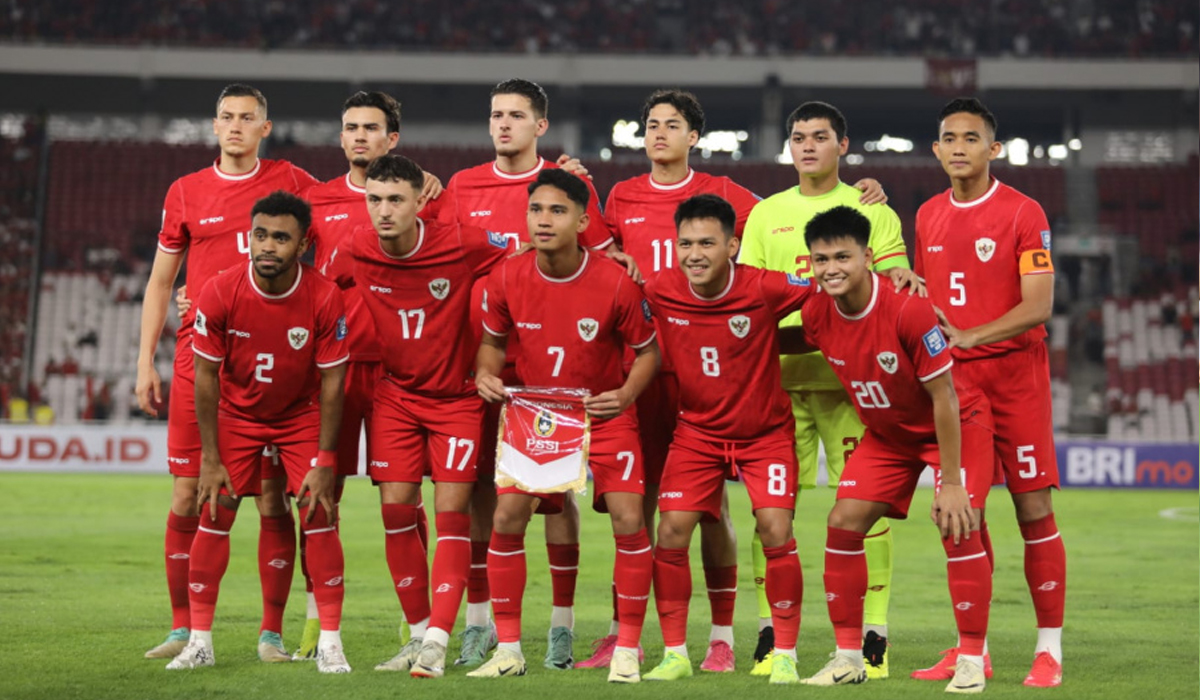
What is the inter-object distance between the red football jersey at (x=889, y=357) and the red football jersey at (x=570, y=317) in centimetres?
82

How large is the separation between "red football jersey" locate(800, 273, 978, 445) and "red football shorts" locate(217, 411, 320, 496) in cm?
228

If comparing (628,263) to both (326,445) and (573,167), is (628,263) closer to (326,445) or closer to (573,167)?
(573,167)

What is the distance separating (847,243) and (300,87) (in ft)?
94.3

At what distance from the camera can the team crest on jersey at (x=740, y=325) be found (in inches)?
239

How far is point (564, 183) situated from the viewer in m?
6.09

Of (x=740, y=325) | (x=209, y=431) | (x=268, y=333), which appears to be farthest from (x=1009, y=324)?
(x=209, y=431)

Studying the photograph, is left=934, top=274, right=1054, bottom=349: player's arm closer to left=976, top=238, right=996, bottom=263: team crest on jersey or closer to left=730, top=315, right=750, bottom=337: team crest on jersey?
left=976, top=238, right=996, bottom=263: team crest on jersey

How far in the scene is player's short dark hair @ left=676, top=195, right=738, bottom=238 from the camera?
19.6 ft

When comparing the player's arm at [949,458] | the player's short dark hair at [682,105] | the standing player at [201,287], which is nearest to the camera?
the player's arm at [949,458]

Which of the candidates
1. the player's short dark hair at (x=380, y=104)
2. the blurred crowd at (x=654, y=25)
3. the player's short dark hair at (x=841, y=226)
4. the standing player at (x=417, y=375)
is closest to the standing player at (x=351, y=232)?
the player's short dark hair at (x=380, y=104)

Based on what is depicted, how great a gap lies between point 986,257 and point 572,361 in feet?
6.17

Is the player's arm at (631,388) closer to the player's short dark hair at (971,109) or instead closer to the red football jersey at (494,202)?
the red football jersey at (494,202)

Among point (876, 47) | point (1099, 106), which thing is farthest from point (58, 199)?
point (1099, 106)

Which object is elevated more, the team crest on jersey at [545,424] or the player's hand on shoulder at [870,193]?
the player's hand on shoulder at [870,193]
